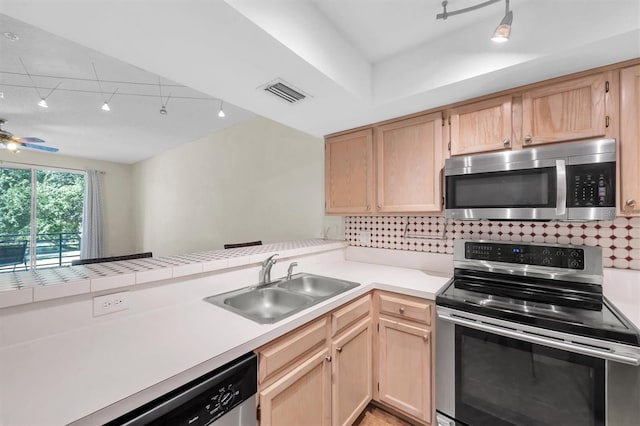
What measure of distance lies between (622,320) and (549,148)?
84cm

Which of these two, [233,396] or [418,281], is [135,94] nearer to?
[233,396]

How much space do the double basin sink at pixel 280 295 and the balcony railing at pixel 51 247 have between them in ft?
19.5

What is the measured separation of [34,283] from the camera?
986mm

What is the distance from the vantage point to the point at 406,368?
1.55 metres

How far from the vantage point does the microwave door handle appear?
1281 mm

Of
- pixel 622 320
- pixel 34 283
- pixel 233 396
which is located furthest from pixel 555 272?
pixel 34 283

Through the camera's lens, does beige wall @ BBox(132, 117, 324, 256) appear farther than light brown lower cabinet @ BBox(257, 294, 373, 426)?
Yes

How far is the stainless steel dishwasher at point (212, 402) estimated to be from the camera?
26.8 inches

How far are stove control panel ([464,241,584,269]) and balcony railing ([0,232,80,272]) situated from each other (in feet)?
23.4

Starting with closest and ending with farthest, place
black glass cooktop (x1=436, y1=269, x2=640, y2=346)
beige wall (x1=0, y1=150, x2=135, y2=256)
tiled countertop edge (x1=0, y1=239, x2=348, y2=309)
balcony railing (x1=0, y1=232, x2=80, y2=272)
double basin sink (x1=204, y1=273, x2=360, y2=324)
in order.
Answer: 1. tiled countertop edge (x1=0, y1=239, x2=348, y2=309)
2. black glass cooktop (x1=436, y1=269, x2=640, y2=346)
3. double basin sink (x1=204, y1=273, x2=360, y2=324)
4. balcony railing (x1=0, y1=232, x2=80, y2=272)
5. beige wall (x1=0, y1=150, x2=135, y2=256)

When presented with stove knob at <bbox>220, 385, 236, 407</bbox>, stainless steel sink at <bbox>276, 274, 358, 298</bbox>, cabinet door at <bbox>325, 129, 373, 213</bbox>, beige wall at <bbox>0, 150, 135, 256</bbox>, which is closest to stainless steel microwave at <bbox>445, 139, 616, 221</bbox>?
cabinet door at <bbox>325, 129, 373, 213</bbox>

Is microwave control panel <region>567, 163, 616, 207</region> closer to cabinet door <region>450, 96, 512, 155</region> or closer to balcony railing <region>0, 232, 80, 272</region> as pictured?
cabinet door <region>450, 96, 512, 155</region>

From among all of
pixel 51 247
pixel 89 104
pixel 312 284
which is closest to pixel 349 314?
pixel 312 284

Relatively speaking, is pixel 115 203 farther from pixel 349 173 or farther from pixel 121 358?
pixel 121 358
